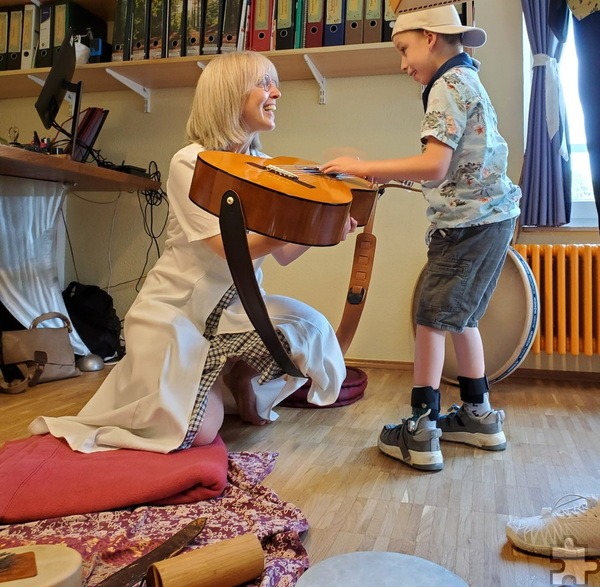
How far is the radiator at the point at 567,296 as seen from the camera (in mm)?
2359

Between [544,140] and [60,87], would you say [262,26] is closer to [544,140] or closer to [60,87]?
[60,87]

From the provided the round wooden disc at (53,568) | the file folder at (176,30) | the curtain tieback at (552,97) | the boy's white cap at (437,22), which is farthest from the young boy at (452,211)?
the file folder at (176,30)

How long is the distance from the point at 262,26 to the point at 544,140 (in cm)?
128

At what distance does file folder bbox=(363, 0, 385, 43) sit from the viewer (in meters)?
2.46

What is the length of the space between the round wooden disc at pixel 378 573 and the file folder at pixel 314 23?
2.25 metres

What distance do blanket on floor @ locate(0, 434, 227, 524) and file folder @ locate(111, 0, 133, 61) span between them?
2.04 meters

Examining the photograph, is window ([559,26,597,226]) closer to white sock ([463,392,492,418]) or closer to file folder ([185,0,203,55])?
white sock ([463,392,492,418])

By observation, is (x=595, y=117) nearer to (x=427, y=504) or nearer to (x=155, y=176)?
(x=427, y=504)

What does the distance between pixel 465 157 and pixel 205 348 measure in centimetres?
79

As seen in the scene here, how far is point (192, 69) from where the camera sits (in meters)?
2.72

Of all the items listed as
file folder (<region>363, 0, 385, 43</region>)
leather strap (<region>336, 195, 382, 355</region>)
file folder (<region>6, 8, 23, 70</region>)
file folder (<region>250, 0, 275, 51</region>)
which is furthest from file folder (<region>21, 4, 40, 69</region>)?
leather strap (<region>336, 195, 382, 355</region>)

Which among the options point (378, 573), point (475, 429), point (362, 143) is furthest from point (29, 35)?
point (378, 573)

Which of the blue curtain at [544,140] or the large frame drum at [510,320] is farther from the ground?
the blue curtain at [544,140]

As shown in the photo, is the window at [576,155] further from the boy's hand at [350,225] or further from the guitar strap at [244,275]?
the guitar strap at [244,275]
